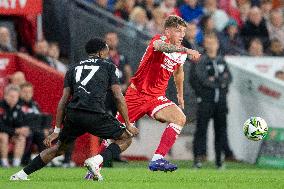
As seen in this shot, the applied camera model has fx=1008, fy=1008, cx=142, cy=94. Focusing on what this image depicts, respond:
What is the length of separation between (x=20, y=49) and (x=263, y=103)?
522 centimetres

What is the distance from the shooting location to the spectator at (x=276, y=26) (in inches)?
934

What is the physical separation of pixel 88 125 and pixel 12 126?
574 centimetres

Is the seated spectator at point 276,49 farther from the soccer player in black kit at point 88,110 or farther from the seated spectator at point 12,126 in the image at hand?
the soccer player in black kit at point 88,110

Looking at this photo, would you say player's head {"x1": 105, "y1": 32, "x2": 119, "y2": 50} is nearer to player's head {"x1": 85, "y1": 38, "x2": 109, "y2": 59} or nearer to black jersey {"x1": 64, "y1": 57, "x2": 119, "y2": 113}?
player's head {"x1": 85, "y1": 38, "x2": 109, "y2": 59}

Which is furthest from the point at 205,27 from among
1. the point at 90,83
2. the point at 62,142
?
the point at 62,142

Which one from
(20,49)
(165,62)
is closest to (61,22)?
(20,49)

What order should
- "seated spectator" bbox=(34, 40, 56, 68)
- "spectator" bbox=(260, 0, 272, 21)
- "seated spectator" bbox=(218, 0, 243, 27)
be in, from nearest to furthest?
"seated spectator" bbox=(34, 40, 56, 68) < "seated spectator" bbox=(218, 0, 243, 27) < "spectator" bbox=(260, 0, 272, 21)

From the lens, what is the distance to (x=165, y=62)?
14812 mm

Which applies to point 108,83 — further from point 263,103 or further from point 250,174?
point 263,103

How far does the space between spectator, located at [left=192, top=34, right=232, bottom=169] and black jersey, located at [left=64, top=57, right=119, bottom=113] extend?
667 cm

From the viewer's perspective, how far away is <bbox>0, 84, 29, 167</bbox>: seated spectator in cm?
1809

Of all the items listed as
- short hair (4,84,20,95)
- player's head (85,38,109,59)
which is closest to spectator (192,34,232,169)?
short hair (4,84,20,95)

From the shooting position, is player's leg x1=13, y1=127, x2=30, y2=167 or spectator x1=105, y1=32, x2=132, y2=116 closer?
player's leg x1=13, y1=127, x2=30, y2=167

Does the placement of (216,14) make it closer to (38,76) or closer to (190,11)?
(190,11)
